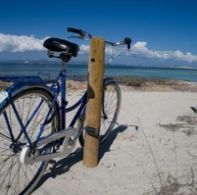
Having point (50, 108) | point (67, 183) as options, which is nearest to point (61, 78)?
point (50, 108)

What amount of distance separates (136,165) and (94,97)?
1080mm

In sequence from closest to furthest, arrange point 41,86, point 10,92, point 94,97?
1. point 10,92
2. point 41,86
3. point 94,97

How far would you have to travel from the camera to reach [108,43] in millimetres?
3725

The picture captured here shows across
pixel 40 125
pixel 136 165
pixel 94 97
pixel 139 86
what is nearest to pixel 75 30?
pixel 94 97

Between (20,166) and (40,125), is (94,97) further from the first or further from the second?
(20,166)

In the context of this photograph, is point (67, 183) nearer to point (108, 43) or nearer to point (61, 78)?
point (61, 78)

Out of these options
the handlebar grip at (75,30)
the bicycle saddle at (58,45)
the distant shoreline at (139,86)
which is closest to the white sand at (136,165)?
the bicycle saddle at (58,45)

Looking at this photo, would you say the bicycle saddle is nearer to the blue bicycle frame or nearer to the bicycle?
the bicycle

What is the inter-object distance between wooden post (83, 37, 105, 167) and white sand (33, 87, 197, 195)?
0.20 m

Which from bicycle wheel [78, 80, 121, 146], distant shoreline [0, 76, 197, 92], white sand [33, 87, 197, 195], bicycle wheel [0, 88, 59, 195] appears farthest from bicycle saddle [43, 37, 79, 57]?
distant shoreline [0, 76, 197, 92]

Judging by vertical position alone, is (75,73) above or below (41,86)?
below

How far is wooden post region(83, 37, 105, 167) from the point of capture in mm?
3537

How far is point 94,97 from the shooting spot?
3621 mm

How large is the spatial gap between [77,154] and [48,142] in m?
1.23
